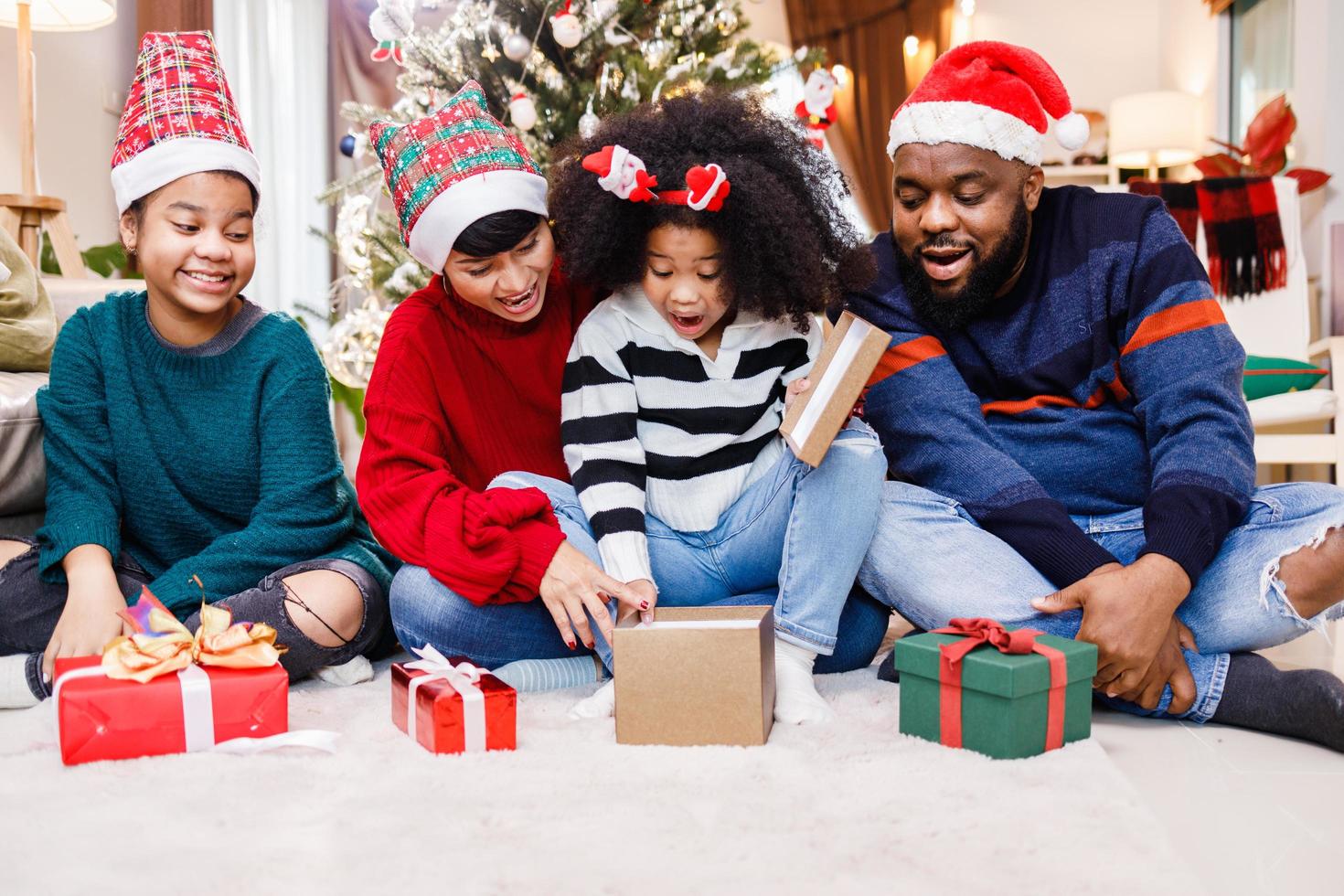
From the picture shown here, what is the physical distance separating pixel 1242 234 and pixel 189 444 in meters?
2.94

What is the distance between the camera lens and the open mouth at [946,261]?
1.57 meters

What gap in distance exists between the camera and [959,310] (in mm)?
1616

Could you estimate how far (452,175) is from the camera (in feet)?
5.02

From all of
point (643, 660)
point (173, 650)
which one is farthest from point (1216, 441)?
point (173, 650)

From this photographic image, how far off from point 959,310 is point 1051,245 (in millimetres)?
169

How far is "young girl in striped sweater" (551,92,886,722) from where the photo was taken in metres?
1.46

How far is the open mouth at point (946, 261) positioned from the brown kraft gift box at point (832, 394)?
0.24 meters

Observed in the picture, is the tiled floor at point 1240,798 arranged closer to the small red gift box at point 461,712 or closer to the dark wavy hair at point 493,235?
the small red gift box at point 461,712

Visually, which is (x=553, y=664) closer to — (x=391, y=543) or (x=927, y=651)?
(x=391, y=543)

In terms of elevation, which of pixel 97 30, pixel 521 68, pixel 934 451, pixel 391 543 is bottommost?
pixel 391 543

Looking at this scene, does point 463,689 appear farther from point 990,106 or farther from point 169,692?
point 990,106

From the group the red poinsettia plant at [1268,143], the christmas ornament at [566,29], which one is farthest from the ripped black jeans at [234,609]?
the red poinsettia plant at [1268,143]

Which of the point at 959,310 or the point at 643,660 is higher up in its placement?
the point at 959,310

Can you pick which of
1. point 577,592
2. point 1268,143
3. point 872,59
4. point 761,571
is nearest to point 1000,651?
point 761,571
